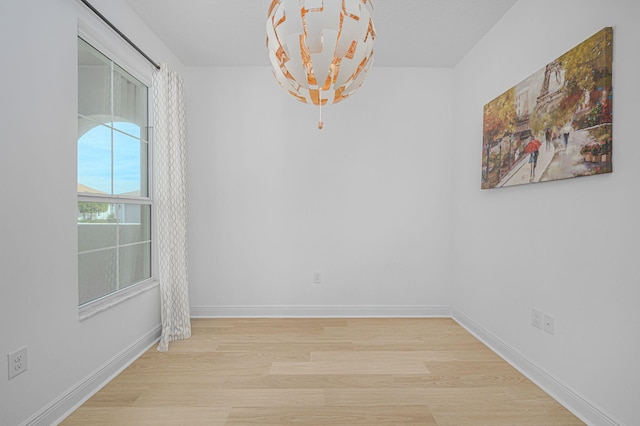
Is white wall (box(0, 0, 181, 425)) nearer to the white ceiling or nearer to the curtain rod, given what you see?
the curtain rod

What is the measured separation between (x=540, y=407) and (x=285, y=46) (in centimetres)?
240

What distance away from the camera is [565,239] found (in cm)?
192

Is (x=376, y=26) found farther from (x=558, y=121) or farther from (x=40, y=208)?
(x=40, y=208)

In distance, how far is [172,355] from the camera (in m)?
2.54

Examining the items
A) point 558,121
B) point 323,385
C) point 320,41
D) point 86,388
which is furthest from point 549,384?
point 86,388

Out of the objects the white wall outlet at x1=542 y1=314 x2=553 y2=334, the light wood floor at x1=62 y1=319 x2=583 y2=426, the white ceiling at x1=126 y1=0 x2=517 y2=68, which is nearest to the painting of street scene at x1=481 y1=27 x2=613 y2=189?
the white ceiling at x1=126 y1=0 x2=517 y2=68

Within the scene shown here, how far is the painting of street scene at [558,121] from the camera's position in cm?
164

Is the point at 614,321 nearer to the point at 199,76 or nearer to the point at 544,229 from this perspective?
the point at 544,229

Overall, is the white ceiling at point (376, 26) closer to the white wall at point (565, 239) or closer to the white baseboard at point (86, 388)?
the white wall at point (565, 239)

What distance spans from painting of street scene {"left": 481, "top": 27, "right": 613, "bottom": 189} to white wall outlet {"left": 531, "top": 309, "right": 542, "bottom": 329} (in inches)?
35.0

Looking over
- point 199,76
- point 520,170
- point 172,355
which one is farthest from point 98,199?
point 520,170

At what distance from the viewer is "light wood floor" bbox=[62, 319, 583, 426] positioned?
1792 mm

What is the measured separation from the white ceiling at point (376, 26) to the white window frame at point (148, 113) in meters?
0.38

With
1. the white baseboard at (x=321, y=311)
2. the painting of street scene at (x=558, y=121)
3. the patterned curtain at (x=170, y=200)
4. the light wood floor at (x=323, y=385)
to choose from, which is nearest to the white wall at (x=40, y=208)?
the light wood floor at (x=323, y=385)
